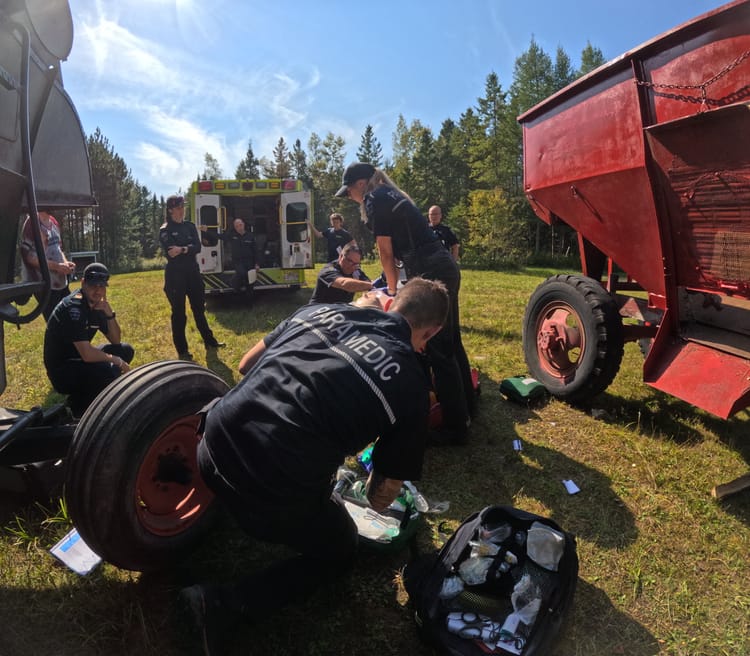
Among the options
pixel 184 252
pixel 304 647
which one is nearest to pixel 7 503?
pixel 304 647

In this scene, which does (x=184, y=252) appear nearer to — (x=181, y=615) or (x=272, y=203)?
(x=181, y=615)

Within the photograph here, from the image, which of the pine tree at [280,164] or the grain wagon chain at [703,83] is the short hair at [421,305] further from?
the pine tree at [280,164]

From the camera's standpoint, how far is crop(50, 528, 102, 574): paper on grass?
90.2 inches

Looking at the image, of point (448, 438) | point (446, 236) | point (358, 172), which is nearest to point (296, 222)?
point (446, 236)

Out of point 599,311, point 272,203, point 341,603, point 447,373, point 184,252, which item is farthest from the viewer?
point 272,203

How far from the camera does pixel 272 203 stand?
12344 mm

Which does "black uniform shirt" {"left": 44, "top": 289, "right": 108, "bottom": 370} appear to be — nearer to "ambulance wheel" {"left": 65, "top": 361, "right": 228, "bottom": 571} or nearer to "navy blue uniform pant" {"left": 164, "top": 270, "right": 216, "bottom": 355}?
"ambulance wheel" {"left": 65, "top": 361, "right": 228, "bottom": 571}

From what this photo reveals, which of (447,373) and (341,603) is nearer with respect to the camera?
(341,603)

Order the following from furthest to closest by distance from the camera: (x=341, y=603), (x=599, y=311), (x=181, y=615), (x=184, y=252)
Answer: (x=184, y=252) < (x=599, y=311) < (x=341, y=603) < (x=181, y=615)

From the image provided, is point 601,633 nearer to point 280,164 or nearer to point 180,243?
point 180,243

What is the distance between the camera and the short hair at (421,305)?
2000 mm

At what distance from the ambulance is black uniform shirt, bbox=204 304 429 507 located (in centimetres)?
817

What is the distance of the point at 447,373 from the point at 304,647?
198cm

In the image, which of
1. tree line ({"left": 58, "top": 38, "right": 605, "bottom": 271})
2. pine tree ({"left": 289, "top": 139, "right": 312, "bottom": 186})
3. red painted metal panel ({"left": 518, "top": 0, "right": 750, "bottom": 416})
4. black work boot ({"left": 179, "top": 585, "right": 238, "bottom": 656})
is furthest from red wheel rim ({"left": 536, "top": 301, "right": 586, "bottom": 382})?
pine tree ({"left": 289, "top": 139, "right": 312, "bottom": 186})
